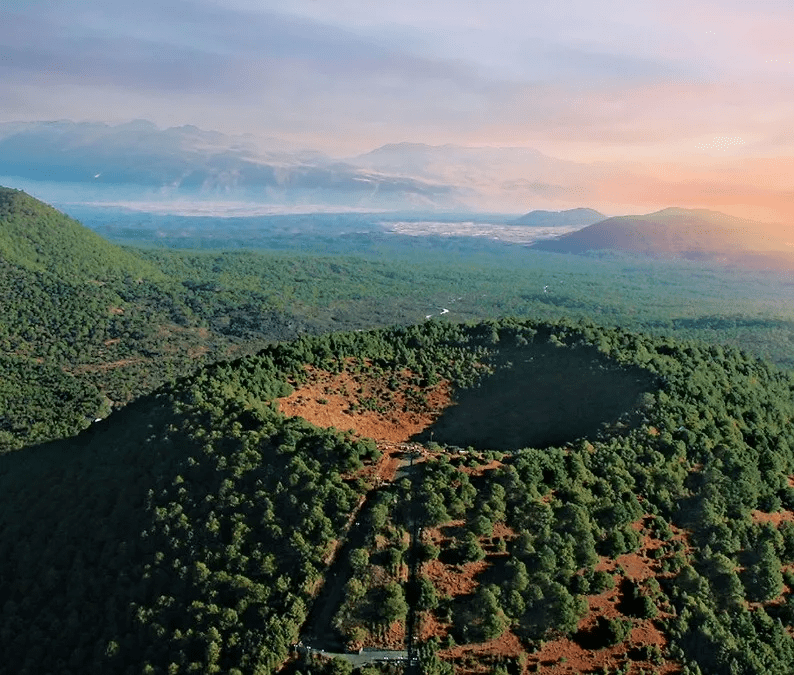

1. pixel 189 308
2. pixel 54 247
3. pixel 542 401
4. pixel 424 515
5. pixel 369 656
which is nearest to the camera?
pixel 369 656

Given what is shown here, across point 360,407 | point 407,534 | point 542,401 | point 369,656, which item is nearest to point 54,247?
point 360,407

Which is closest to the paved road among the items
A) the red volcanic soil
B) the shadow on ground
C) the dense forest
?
the red volcanic soil

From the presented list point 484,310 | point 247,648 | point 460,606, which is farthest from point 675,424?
point 484,310

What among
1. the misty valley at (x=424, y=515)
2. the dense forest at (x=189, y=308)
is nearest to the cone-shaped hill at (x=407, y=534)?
the misty valley at (x=424, y=515)

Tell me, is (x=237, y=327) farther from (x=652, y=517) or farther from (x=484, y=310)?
(x=652, y=517)

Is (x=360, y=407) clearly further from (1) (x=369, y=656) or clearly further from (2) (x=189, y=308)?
(2) (x=189, y=308)

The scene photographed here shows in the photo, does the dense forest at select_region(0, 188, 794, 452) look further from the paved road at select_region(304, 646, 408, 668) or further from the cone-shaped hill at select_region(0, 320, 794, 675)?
the paved road at select_region(304, 646, 408, 668)
